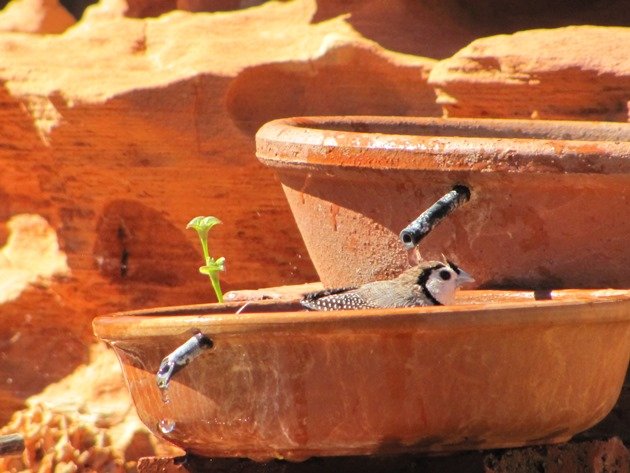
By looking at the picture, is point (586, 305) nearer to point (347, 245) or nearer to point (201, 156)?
point (347, 245)

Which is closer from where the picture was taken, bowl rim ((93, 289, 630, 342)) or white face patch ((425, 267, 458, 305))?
bowl rim ((93, 289, 630, 342))

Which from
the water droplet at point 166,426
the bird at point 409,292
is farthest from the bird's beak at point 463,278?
the water droplet at point 166,426

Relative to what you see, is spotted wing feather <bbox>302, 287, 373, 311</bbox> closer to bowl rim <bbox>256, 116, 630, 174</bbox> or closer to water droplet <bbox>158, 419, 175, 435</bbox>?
bowl rim <bbox>256, 116, 630, 174</bbox>

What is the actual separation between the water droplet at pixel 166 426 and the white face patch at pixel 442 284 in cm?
62

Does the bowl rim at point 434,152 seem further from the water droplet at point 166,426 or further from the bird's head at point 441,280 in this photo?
the water droplet at point 166,426

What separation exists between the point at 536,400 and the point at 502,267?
1.69ft

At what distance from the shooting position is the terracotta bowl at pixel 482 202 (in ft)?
9.02

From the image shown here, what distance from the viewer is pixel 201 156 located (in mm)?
5074

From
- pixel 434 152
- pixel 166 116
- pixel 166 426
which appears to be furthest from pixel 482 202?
pixel 166 116

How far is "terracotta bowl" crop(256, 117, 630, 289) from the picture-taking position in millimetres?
2748

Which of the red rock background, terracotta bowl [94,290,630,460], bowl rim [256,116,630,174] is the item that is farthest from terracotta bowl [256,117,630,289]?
the red rock background

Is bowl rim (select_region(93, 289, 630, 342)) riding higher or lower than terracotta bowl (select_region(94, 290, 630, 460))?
higher

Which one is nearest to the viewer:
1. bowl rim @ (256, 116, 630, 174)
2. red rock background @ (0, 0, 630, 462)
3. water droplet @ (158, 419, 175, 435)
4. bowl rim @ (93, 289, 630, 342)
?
bowl rim @ (93, 289, 630, 342)

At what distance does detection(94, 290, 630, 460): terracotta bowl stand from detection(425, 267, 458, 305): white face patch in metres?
0.40
